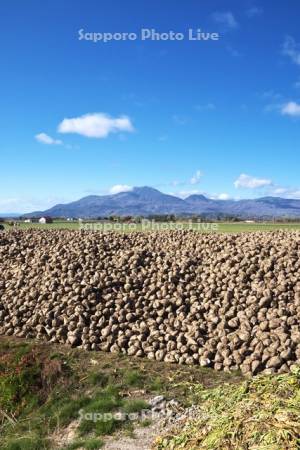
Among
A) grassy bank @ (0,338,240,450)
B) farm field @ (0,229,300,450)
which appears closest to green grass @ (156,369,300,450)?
farm field @ (0,229,300,450)

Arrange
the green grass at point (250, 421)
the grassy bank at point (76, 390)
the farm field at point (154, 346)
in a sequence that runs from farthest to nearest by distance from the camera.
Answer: the grassy bank at point (76, 390) < the farm field at point (154, 346) < the green grass at point (250, 421)

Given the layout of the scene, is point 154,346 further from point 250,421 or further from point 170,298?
point 250,421

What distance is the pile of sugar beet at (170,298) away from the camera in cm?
948

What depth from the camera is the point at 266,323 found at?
9.71 m

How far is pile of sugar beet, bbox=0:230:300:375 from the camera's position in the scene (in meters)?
9.48

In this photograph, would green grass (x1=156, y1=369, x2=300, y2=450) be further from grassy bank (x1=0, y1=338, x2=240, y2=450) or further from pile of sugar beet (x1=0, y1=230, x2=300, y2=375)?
pile of sugar beet (x1=0, y1=230, x2=300, y2=375)

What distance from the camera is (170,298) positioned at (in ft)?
37.7

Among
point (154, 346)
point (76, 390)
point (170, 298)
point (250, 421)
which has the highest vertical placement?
point (170, 298)

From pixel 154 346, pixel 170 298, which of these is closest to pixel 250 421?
pixel 154 346

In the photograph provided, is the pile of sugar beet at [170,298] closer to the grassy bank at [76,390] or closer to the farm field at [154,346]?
the farm field at [154,346]

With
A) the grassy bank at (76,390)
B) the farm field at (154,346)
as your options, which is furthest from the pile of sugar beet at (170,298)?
the grassy bank at (76,390)

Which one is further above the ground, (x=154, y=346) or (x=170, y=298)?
(x=170, y=298)

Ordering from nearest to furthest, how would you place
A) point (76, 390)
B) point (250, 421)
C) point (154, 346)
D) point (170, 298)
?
point (250, 421) < point (76, 390) < point (154, 346) < point (170, 298)

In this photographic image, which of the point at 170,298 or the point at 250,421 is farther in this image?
the point at 170,298
